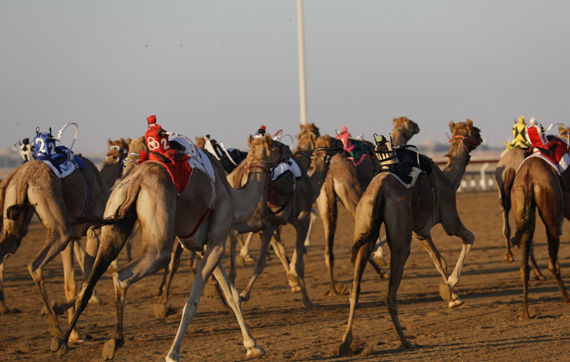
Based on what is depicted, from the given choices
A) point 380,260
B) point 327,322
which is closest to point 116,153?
point 380,260

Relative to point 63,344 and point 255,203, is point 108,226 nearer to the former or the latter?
point 63,344

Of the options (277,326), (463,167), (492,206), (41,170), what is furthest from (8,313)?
(492,206)

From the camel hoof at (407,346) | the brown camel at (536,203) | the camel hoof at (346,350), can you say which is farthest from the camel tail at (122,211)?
the brown camel at (536,203)

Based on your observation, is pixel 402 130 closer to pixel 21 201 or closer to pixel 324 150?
pixel 324 150

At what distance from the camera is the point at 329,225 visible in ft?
40.6

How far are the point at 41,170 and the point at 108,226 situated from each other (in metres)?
3.20

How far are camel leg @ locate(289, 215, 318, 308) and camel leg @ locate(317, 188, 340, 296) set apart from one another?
0.42m

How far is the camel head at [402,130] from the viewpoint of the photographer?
13.6 meters

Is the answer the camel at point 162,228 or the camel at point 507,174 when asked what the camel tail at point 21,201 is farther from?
the camel at point 507,174

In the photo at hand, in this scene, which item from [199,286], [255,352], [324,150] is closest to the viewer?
[199,286]

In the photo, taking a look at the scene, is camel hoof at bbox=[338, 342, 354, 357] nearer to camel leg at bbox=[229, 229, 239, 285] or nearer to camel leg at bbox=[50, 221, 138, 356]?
camel leg at bbox=[50, 221, 138, 356]

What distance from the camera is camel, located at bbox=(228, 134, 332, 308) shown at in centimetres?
1128

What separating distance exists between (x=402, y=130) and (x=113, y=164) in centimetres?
489

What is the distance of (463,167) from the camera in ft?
36.9
